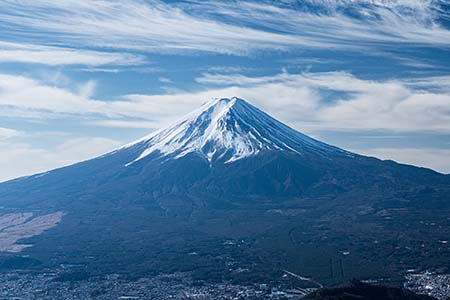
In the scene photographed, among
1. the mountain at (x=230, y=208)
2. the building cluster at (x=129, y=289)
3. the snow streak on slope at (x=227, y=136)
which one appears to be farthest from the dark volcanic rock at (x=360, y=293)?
the snow streak on slope at (x=227, y=136)

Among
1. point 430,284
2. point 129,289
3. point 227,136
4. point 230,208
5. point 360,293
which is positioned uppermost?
point 227,136

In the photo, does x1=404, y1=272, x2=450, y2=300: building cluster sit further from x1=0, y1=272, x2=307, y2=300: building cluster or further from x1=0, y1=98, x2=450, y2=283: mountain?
x1=0, y1=272, x2=307, y2=300: building cluster

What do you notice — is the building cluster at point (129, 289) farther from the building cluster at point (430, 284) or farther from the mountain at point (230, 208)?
the building cluster at point (430, 284)

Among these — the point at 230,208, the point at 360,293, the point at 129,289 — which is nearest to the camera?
the point at 360,293

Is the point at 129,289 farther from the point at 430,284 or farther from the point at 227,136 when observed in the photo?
the point at 227,136

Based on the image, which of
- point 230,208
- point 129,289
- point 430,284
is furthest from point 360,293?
point 230,208

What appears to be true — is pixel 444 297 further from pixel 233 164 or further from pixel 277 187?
pixel 233 164

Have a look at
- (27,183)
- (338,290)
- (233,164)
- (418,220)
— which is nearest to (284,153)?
(233,164)
